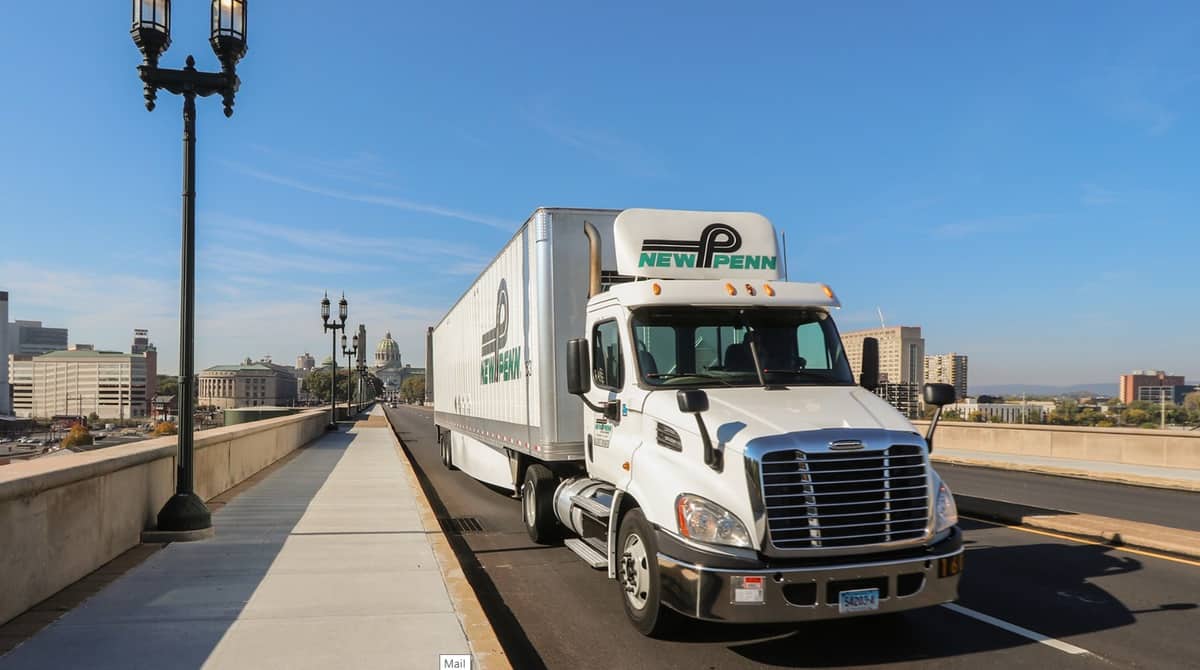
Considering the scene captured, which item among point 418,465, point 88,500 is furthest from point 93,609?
point 418,465

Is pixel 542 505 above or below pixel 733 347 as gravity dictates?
below

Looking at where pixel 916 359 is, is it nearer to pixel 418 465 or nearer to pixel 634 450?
pixel 634 450

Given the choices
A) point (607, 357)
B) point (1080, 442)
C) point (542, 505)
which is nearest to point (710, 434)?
point (607, 357)

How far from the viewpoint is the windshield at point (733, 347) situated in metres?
6.62

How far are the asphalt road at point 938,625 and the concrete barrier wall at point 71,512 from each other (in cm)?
342

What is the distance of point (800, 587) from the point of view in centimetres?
514

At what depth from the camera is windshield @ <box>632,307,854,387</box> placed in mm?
6617

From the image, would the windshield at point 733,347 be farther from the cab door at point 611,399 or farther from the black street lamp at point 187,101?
the black street lamp at point 187,101

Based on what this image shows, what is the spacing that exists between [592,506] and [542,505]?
6.90ft

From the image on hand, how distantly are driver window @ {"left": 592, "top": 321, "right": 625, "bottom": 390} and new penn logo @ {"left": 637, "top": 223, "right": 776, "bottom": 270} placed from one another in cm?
74

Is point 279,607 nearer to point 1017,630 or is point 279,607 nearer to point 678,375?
point 678,375

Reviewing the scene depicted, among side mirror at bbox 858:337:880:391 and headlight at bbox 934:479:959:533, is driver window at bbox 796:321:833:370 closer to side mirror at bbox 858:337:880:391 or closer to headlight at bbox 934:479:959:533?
side mirror at bbox 858:337:880:391

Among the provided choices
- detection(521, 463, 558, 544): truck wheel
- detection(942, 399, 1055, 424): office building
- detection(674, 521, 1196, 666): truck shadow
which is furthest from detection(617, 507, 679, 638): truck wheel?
detection(942, 399, 1055, 424): office building

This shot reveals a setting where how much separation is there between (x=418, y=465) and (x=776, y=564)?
18.5m
